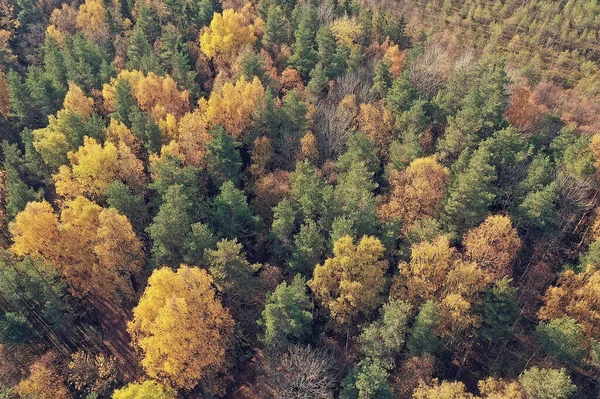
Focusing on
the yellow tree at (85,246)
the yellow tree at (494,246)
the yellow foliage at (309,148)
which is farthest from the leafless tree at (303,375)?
the yellow foliage at (309,148)

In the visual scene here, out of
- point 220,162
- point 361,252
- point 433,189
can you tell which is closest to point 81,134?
point 220,162

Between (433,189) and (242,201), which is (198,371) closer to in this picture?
(242,201)

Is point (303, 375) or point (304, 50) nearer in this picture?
point (303, 375)

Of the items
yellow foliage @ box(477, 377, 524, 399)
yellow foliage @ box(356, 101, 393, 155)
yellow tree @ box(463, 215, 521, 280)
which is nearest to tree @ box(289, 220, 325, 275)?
yellow tree @ box(463, 215, 521, 280)

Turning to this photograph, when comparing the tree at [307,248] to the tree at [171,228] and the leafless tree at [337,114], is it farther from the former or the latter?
the leafless tree at [337,114]

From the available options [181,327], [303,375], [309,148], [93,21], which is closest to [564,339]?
[303,375]

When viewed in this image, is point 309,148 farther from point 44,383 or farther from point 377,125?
point 44,383
